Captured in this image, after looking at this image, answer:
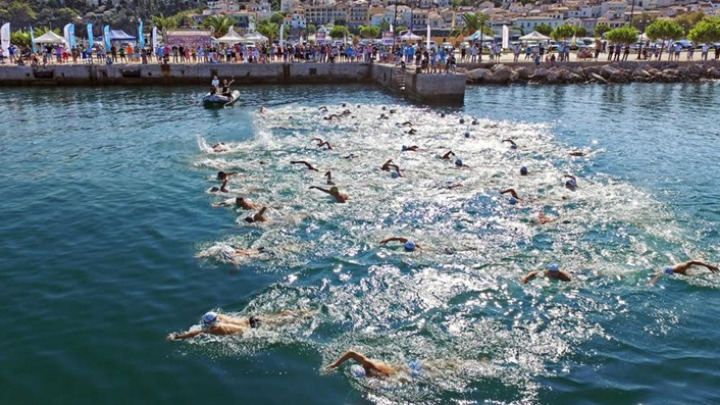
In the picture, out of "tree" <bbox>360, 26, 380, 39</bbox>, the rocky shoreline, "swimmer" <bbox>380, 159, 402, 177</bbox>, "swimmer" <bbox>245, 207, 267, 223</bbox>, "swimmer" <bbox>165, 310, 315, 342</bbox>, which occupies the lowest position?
"swimmer" <bbox>165, 310, 315, 342</bbox>

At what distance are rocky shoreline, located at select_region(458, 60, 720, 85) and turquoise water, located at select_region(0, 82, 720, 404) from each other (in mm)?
24370

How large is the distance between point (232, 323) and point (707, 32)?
65078 millimetres

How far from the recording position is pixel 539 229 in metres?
16.1

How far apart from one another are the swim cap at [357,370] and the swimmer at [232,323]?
2.09 metres

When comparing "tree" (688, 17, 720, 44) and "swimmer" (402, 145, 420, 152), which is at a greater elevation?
"tree" (688, 17, 720, 44)

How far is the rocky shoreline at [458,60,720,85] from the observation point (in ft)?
168

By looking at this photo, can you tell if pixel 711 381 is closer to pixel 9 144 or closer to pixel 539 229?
pixel 539 229

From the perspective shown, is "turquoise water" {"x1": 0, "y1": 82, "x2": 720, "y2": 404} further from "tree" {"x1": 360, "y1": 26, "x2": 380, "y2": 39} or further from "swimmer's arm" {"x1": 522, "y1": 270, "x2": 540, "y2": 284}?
"tree" {"x1": 360, "y1": 26, "x2": 380, "y2": 39}

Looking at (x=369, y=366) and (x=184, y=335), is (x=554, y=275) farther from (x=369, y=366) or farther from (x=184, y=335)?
(x=184, y=335)

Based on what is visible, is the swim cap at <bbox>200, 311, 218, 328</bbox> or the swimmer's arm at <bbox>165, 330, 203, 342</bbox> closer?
the swim cap at <bbox>200, 311, 218, 328</bbox>

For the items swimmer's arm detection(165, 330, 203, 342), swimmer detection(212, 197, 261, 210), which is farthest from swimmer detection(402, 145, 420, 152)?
swimmer's arm detection(165, 330, 203, 342)

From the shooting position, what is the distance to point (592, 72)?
5247cm

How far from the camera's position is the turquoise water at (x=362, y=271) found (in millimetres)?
9953

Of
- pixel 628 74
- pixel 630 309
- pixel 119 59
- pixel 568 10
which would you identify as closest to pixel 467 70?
pixel 628 74
